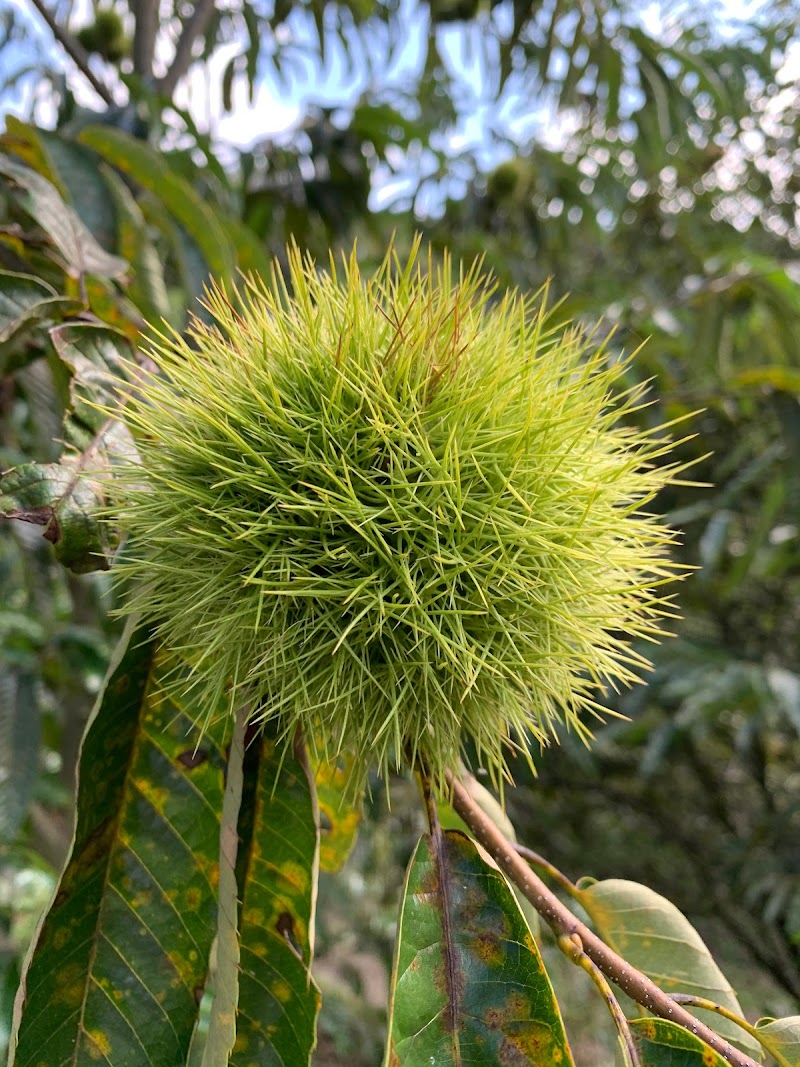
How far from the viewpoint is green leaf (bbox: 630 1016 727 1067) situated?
0.55 metres

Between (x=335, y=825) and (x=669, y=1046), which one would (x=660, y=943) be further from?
(x=335, y=825)

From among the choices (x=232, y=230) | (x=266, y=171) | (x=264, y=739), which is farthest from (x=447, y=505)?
(x=266, y=171)

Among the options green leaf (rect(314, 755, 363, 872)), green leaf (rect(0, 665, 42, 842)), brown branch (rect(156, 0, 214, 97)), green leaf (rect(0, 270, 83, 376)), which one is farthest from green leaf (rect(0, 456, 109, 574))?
brown branch (rect(156, 0, 214, 97))

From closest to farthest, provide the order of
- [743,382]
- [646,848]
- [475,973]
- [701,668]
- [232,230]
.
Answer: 1. [475,973]
2. [232,230]
3. [743,382]
4. [701,668]
5. [646,848]

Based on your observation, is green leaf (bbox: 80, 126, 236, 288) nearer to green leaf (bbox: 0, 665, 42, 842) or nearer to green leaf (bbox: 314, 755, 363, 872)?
green leaf (bbox: 314, 755, 363, 872)

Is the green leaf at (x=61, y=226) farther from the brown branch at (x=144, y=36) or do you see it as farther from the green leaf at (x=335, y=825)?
the brown branch at (x=144, y=36)

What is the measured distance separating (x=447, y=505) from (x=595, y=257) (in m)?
3.84

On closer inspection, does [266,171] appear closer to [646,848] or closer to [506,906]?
[506,906]

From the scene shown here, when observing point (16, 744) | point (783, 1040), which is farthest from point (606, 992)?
point (16, 744)

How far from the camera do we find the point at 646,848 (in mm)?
3191

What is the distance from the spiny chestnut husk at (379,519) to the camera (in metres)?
0.58

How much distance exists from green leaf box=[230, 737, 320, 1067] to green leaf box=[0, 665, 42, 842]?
2.73 feet

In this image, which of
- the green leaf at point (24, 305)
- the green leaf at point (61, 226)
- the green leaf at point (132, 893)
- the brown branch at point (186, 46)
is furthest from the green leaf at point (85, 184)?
the brown branch at point (186, 46)

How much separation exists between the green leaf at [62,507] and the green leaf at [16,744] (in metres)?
0.90
